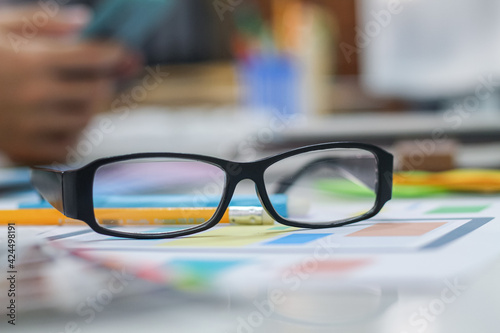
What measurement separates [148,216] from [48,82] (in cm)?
57

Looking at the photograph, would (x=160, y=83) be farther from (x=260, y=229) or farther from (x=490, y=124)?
(x=260, y=229)

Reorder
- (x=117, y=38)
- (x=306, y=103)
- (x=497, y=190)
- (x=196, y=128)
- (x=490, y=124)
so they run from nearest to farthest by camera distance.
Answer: (x=497, y=190) < (x=117, y=38) < (x=490, y=124) < (x=196, y=128) < (x=306, y=103)

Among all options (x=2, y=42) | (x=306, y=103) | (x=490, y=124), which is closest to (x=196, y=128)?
(x=306, y=103)

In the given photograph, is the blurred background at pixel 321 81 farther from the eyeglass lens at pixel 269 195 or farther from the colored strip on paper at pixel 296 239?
the colored strip on paper at pixel 296 239

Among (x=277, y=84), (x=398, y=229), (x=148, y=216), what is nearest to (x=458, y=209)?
(x=398, y=229)

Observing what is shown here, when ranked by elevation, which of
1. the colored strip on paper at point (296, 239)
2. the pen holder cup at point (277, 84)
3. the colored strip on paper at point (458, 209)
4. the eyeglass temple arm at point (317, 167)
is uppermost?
the pen holder cup at point (277, 84)

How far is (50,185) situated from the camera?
0.42 metres

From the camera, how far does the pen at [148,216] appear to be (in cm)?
39

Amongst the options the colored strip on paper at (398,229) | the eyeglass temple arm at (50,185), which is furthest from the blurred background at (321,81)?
the eyeglass temple arm at (50,185)

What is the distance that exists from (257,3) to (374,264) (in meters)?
2.26

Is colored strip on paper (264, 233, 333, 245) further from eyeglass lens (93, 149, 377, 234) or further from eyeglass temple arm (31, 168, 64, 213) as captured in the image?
eyeglass temple arm (31, 168, 64, 213)

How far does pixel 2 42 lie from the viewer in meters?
0.86

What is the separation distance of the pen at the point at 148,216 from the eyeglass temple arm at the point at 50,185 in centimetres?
1

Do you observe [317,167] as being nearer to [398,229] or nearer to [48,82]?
[398,229]
